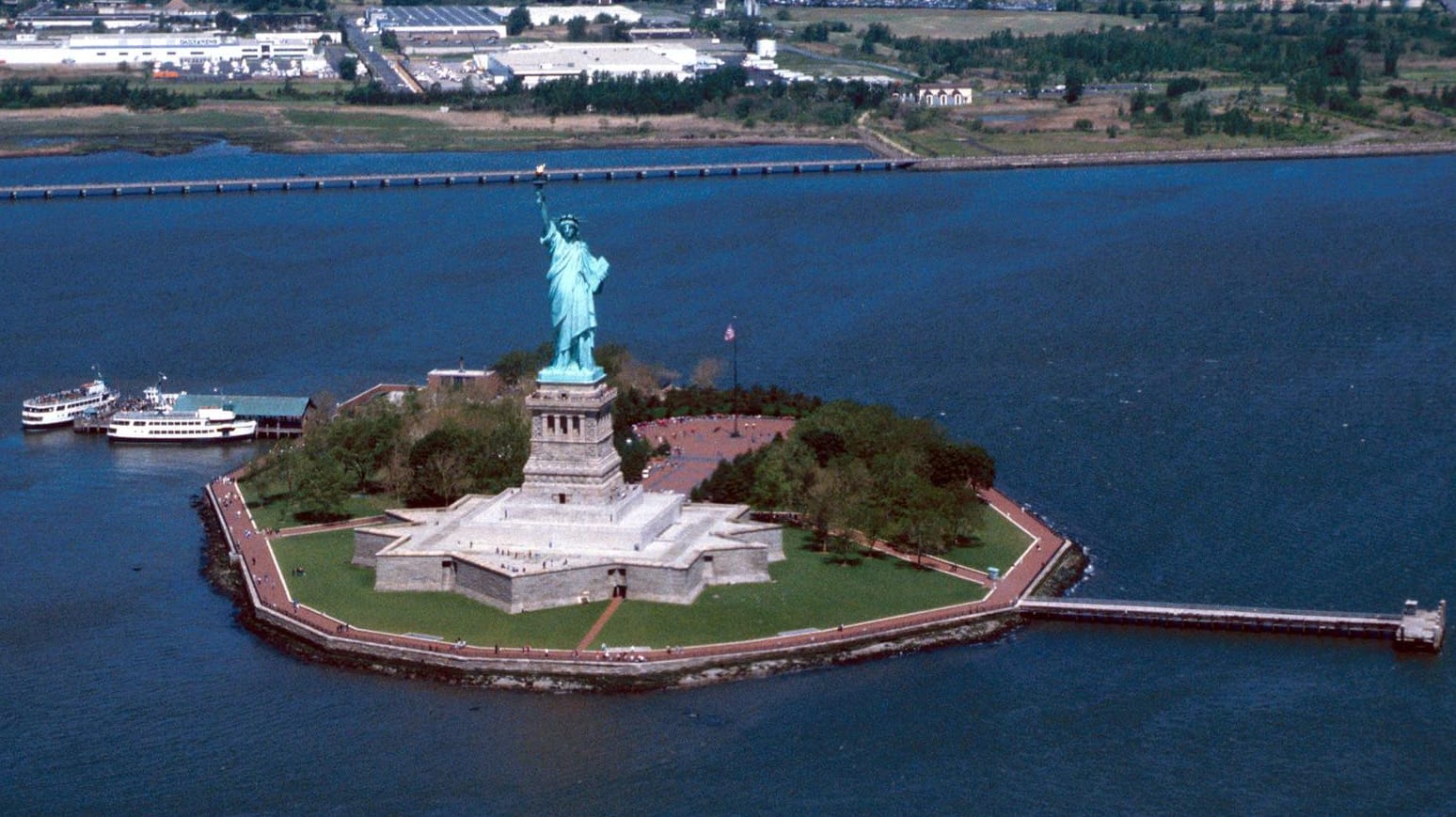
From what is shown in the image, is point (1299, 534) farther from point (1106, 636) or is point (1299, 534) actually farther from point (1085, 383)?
point (1085, 383)

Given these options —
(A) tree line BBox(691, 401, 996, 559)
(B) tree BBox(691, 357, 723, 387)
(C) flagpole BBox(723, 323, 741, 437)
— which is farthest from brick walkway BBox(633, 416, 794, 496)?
(B) tree BBox(691, 357, 723, 387)

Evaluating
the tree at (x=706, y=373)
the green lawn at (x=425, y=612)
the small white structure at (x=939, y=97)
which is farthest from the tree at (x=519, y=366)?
the small white structure at (x=939, y=97)

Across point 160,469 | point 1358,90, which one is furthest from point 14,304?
point 1358,90

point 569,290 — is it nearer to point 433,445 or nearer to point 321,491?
point 433,445

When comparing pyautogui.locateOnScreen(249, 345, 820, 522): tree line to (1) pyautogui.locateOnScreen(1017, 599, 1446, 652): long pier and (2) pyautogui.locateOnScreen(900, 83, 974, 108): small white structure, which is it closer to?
(1) pyautogui.locateOnScreen(1017, 599, 1446, 652): long pier

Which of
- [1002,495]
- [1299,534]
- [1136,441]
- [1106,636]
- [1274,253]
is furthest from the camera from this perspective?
[1274,253]

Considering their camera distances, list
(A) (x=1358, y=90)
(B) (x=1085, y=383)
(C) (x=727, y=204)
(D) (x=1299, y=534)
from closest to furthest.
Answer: (D) (x=1299, y=534) → (B) (x=1085, y=383) → (C) (x=727, y=204) → (A) (x=1358, y=90)
